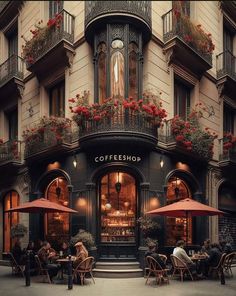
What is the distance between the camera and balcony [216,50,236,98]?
2052 centimetres

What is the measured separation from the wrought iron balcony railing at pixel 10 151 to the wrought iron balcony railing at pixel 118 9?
7.35 m

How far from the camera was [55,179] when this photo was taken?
18.0m

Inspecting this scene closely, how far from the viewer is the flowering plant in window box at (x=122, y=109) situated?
14.6m

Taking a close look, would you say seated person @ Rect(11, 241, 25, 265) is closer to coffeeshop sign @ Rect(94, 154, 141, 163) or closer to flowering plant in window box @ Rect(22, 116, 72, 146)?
coffeeshop sign @ Rect(94, 154, 141, 163)

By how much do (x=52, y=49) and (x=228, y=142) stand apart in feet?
30.7

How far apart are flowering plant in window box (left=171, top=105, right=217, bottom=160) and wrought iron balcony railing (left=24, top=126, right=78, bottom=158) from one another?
4.05 metres

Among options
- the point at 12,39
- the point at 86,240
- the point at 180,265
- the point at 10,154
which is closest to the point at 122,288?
the point at 180,265

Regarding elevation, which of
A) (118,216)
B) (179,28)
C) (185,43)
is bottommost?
(118,216)

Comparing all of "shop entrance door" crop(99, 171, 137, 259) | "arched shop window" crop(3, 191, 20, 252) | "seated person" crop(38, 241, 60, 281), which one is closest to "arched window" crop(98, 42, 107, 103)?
"shop entrance door" crop(99, 171, 137, 259)

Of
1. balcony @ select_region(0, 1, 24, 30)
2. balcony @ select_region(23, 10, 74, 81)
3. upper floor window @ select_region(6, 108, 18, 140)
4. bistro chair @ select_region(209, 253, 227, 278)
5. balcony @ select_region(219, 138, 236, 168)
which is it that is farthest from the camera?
balcony @ select_region(0, 1, 24, 30)

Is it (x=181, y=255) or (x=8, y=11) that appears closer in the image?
(x=181, y=255)

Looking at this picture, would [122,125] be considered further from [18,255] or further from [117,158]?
[18,255]

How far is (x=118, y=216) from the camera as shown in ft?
50.6

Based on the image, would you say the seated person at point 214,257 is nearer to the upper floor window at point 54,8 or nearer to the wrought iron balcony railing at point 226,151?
the wrought iron balcony railing at point 226,151
